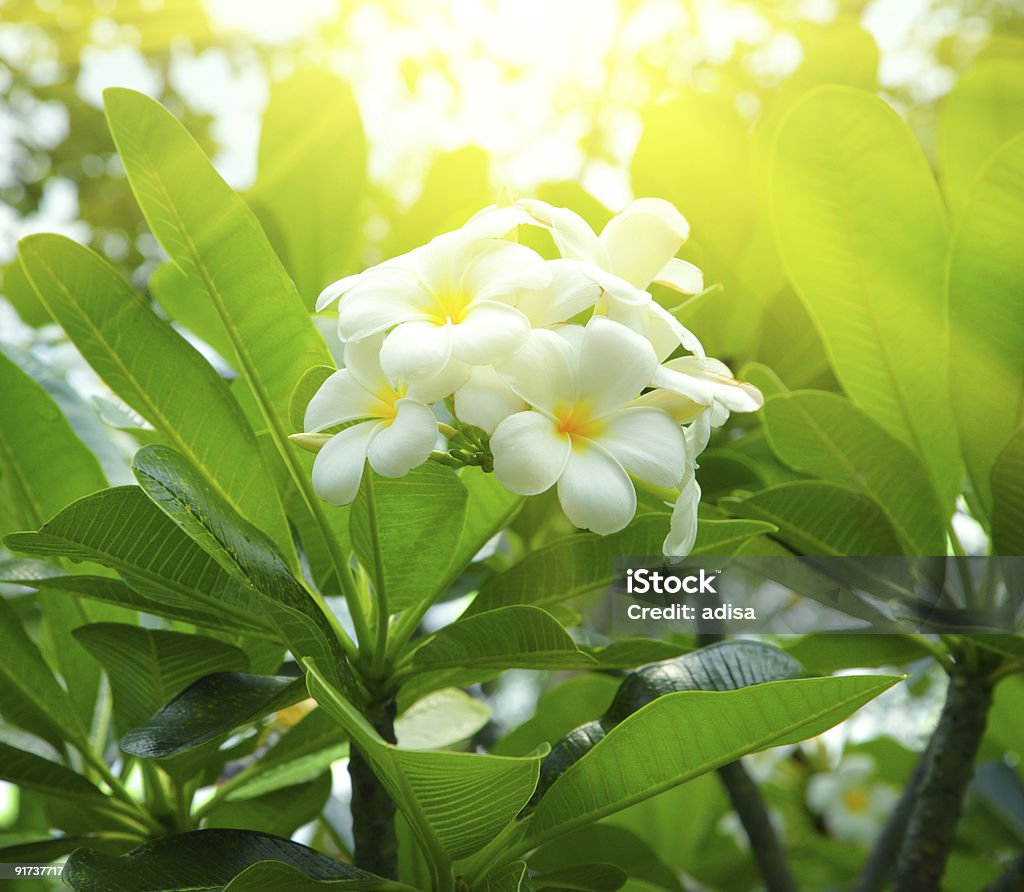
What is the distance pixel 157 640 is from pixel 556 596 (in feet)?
1.01

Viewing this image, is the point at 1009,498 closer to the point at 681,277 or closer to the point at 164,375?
the point at 681,277

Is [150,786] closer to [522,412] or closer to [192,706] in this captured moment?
[192,706]

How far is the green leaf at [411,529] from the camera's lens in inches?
27.1

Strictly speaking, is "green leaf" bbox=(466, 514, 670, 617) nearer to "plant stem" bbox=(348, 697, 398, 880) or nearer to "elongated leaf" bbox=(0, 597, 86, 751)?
"plant stem" bbox=(348, 697, 398, 880)

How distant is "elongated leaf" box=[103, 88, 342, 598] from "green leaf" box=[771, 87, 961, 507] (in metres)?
0.48

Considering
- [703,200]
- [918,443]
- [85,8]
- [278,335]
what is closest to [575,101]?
[85,8]

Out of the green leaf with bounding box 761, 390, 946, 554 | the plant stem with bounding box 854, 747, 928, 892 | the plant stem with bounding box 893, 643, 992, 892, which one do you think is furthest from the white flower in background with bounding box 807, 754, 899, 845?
the green leaf with bounding box 761, 390, 946, 554

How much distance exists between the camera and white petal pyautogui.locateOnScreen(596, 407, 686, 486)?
0.58 metres

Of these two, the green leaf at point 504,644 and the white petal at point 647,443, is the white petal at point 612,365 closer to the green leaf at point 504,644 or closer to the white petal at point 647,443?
the white petal at point 647,443

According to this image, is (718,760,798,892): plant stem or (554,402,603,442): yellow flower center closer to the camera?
(554,402,603,442): yellow flower center

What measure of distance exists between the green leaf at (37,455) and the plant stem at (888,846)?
3.12 ft

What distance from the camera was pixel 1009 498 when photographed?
870 millimetres

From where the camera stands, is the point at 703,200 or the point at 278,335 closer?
the point at 278,335

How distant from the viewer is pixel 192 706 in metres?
0.70
